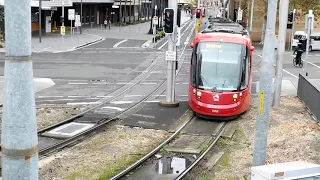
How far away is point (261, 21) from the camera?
55.3 metres

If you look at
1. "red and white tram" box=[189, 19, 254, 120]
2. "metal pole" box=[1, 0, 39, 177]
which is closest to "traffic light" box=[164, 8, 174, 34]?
"red and white tram" box=[189, 19, 254, 120]

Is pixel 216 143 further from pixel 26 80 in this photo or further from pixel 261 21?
pixel 261 21

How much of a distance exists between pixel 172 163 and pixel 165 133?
3046 mm

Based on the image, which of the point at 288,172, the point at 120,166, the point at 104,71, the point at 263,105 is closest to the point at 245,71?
the point at 120,166

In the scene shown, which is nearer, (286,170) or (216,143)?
(286,170)

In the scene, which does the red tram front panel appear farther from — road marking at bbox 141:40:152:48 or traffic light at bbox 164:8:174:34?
road marking at bbox 141:40:152:48

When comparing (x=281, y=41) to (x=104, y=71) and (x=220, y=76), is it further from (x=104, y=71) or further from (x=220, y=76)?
(x=104, y=71)

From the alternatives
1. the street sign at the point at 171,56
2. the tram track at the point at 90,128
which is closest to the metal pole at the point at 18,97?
the tram track at the point at 90,128

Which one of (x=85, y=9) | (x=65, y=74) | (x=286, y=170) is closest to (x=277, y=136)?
(x=286, y=170)

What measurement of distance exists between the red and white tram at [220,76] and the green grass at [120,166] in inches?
195

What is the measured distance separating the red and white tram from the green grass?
4957 mm

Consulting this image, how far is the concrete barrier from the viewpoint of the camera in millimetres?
16109

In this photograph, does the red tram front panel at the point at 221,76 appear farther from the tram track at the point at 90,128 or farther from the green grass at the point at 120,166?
the green grass at the point at 120,166

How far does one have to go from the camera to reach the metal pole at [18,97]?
303cm
